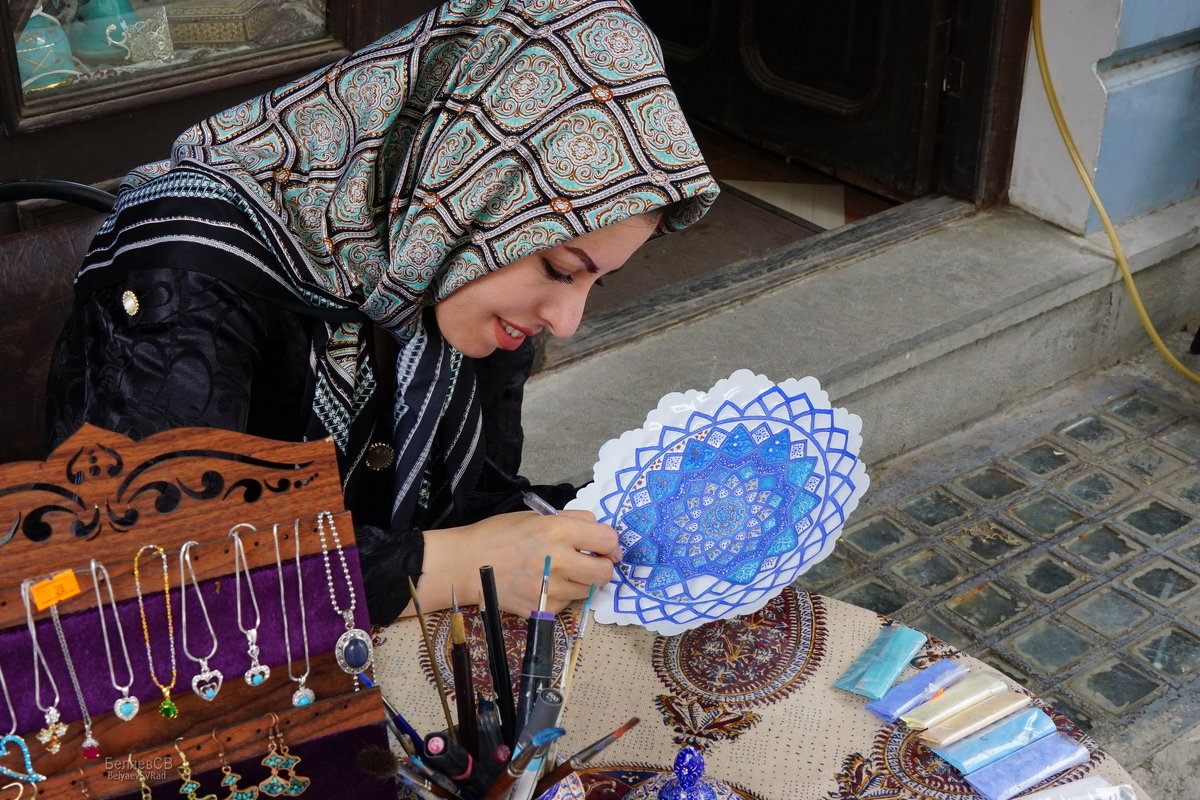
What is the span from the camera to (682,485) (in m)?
1.29

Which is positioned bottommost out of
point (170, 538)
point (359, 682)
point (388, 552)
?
point (388, 552)

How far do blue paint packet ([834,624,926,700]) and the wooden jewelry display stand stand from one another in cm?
48

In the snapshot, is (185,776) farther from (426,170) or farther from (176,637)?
(426,170)

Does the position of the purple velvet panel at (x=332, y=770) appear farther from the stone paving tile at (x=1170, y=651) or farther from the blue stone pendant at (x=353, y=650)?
the stone paving tile at (x=1170, y=651)

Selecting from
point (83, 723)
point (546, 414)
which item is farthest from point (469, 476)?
point (546, 414)

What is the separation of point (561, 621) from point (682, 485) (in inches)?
7.6

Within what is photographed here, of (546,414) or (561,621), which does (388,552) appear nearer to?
(561,621)

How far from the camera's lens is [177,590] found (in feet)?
2.83

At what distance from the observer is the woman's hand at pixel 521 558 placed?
126cm

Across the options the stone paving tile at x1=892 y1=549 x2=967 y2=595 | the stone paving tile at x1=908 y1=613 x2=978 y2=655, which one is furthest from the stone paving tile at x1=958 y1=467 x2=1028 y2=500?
the stone paving tile at x1=908 y1=613 x2=978 y2=655

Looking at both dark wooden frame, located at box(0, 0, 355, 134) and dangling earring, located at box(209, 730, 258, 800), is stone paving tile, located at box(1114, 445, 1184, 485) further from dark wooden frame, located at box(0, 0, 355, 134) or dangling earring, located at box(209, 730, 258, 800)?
dangling earring, located at box(209, 730, 258, 800)

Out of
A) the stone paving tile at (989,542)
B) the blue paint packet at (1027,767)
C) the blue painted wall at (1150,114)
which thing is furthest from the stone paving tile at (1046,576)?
the blue paint packet at (1027,767)

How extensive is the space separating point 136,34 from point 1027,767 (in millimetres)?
1965

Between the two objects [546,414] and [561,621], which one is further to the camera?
[546,414]
